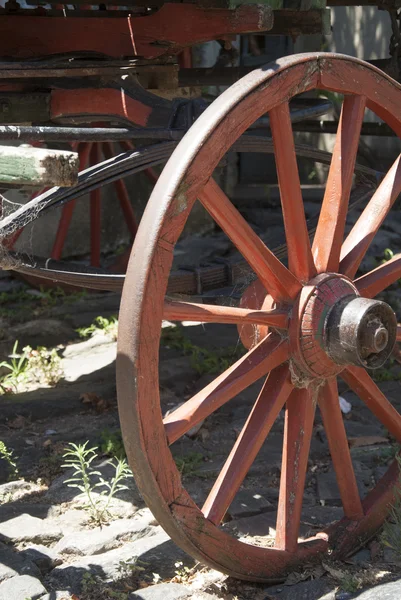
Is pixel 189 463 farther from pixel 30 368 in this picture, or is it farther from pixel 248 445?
pixel 30 368

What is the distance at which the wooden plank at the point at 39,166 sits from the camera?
2.21 meters

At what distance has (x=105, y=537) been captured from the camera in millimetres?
3061

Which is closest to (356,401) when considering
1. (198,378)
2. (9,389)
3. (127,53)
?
(198,378)

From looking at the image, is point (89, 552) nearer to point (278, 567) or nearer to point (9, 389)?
point (278, 567)

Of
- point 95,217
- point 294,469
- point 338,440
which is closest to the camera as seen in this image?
point 294,469

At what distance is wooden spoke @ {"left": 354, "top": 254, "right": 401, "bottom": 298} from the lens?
9.95 ft

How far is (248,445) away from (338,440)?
409mm

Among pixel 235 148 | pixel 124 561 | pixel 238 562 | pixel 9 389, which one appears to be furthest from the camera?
pixel 9 389

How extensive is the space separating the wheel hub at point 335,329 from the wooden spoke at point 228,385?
0.07m

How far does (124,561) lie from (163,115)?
158 centimetres

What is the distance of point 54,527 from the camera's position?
3150 mm

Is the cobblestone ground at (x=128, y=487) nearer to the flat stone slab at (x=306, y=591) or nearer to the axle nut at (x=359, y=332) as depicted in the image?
the flat stone slab at (x=306, y=591)

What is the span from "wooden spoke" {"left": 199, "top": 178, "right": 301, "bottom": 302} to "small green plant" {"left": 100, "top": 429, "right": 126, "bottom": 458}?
1222mm

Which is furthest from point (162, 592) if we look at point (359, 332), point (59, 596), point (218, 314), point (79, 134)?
point (79, 134)
